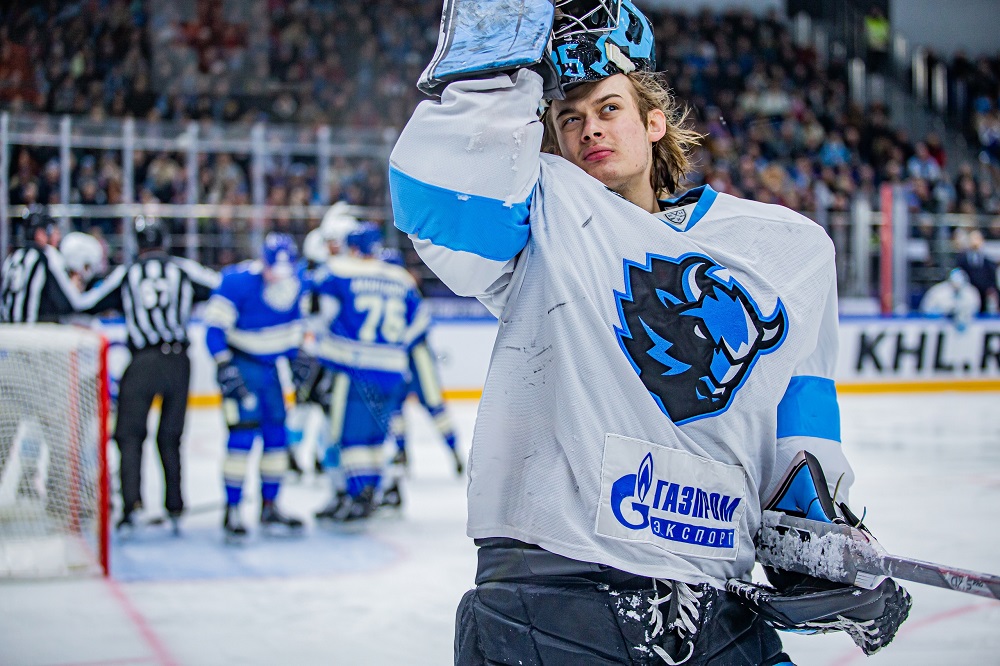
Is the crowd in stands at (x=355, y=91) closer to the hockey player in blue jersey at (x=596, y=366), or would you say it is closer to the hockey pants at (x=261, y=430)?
the hockey pants at (x=261, y=430)

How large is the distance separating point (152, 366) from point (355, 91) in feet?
30.9

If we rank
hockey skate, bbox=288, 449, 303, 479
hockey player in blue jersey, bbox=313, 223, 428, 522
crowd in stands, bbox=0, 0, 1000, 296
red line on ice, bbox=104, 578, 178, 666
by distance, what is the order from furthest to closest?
1. crowd in stands, bbox=0, 0, 1000, 296
2. hockey skate, bbox=288, 449, 303, 479
3. hockey player in blue jersey, bbox=313, 223, 428, 522
4. red line on ice, bbox=104, 578, 178, 666

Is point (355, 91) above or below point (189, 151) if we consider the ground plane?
above

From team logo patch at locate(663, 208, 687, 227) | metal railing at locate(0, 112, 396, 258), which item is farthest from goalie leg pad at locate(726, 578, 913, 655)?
metal railing at locate(0, 112, 396, 258)

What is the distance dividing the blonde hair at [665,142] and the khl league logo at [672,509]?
463mm

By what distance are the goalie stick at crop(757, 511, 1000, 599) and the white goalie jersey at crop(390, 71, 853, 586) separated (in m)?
0.07

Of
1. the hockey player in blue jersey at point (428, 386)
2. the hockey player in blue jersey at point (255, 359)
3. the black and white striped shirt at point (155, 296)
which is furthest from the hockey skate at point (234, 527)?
the hockey player in blue jersey at point (428, 386)

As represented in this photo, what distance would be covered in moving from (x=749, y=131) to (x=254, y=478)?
421 inches

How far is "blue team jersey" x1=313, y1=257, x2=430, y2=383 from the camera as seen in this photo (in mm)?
5246

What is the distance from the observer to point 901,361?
10.6m

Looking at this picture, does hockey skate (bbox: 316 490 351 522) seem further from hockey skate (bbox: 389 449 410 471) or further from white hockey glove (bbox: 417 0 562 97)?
white hockey glove (bbox: 417 0 562 97)

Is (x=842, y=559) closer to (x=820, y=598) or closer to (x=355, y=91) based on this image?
(x=820, y=598)

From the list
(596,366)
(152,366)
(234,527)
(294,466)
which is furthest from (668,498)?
(294,466)

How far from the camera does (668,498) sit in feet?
4.00
